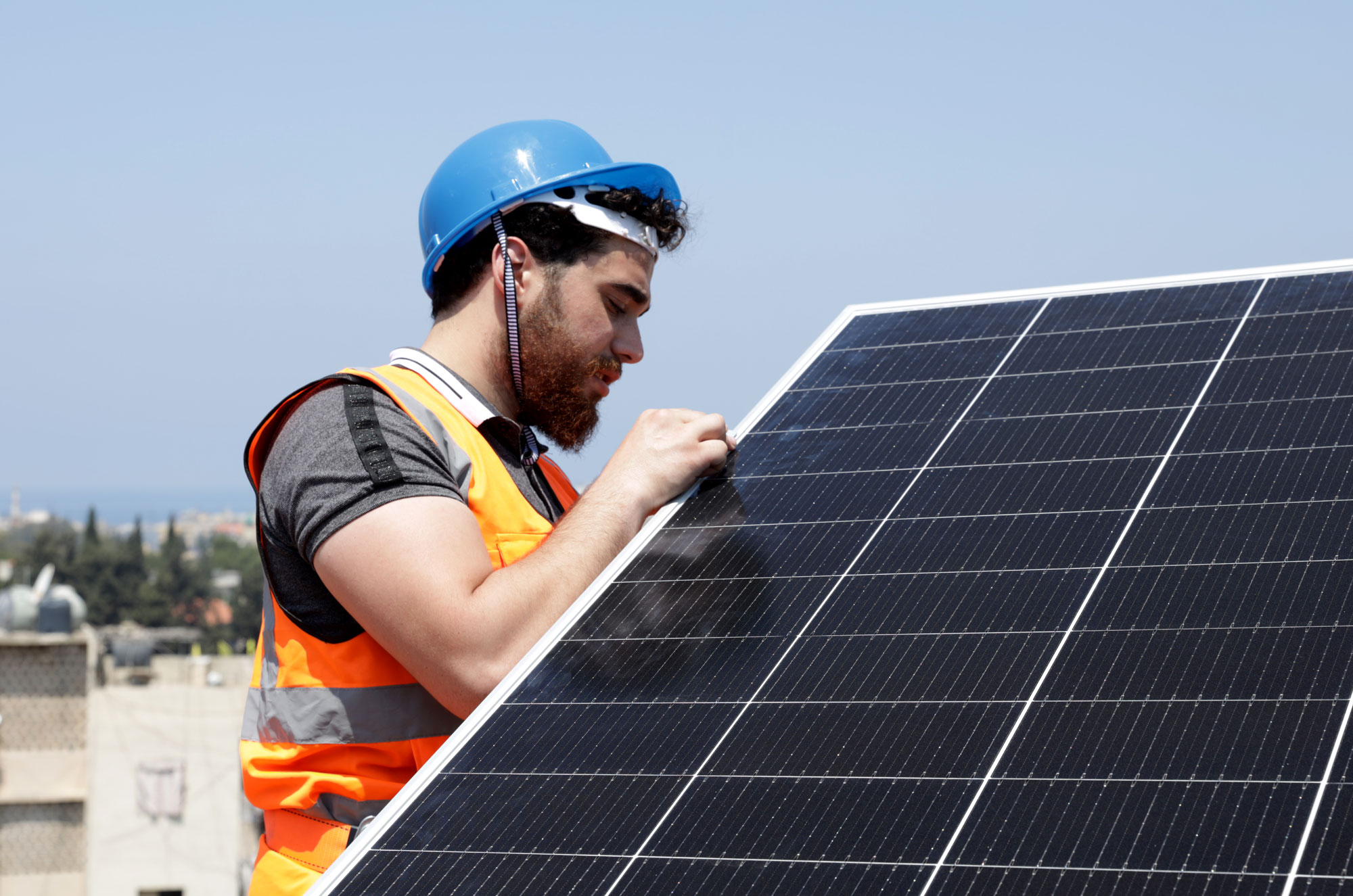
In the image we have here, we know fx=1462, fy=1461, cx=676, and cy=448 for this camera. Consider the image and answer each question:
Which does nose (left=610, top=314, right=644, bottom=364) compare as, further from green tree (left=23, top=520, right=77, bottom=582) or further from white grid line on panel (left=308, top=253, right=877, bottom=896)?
green tree (left=23, top=520, right=77, bottom=582)

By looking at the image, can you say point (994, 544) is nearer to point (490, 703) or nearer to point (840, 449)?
point (840, 449)

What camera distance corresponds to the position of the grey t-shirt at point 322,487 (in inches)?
153

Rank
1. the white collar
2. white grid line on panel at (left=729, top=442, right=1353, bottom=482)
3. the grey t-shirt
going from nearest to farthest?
the grey t-shirt, white grid line on panel at (left=729, top=442, right=1353, bottom=482), the white collar

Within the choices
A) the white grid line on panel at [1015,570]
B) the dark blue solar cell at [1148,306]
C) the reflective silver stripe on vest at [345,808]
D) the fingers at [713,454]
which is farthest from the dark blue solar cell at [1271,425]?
the reflective silver stripe on vest at [345,808]

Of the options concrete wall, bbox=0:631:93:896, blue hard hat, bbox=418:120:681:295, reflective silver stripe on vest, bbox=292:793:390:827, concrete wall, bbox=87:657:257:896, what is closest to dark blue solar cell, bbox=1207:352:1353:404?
blue hard hat, bbox=418:120:681:295

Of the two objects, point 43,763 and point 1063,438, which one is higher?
point 1063,438

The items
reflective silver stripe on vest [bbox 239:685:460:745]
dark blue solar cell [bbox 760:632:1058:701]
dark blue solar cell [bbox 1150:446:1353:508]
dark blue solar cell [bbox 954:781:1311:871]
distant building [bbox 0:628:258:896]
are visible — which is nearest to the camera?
dark blue solar cell [bbox 954:781:1311:871]

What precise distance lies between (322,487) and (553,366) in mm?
1030

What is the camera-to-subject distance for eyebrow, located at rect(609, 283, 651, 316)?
187 inches

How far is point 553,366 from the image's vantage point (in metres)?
4.71

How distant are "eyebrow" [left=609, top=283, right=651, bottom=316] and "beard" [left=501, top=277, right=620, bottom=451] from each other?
0.66 feet

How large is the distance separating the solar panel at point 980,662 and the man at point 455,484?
0.20 meters

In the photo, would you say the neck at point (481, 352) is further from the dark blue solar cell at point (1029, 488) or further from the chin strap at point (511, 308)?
the dark blue solar cell at point (1029, 488)

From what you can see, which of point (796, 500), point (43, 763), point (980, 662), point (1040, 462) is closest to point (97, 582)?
point (43, 763)
